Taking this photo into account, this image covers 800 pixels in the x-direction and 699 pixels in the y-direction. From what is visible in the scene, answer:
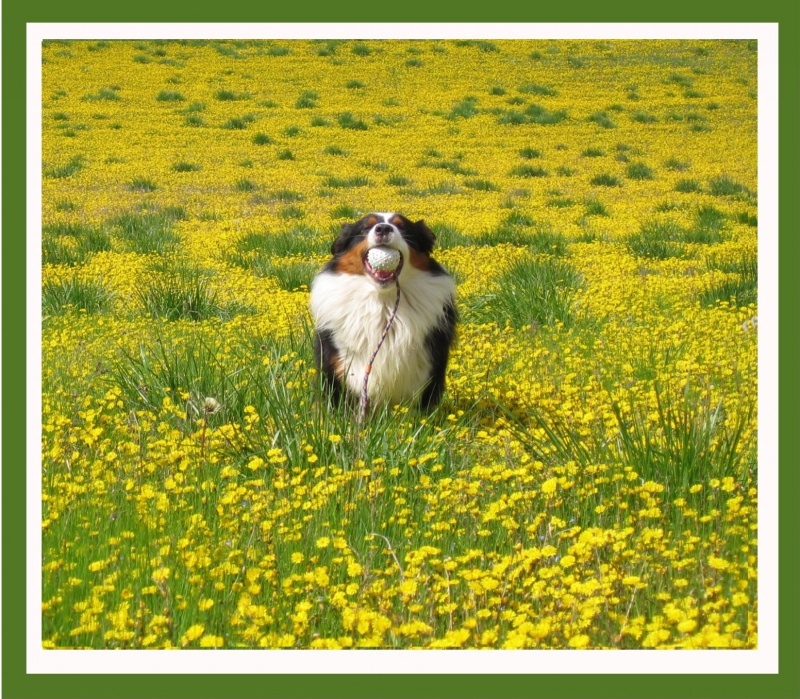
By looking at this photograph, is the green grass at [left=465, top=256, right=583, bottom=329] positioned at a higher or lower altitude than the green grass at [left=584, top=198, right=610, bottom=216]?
lower

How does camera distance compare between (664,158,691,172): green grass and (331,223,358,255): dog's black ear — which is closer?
(331,223,358,255): dog's black ear

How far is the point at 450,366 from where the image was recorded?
6039mm

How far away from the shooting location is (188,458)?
424 cm

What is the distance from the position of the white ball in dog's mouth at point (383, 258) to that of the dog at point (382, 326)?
123 mm

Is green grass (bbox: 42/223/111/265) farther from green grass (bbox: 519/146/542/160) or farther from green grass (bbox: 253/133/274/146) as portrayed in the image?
green grass (bbox: 519/146/542/160)

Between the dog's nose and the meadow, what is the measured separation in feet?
2.80

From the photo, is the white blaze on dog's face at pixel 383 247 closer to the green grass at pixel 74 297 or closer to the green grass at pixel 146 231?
the green grass at pixel 74 297

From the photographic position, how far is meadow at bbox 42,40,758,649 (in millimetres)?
3068

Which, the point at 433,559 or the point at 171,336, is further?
the point at 171,336

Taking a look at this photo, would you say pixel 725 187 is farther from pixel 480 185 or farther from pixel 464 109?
pixel 480 185

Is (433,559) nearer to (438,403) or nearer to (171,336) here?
(438,403)

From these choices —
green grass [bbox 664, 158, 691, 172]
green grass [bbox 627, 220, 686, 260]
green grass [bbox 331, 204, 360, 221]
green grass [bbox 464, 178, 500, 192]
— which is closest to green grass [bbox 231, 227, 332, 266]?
green grass [bbox 331, 204, 360, 221]
